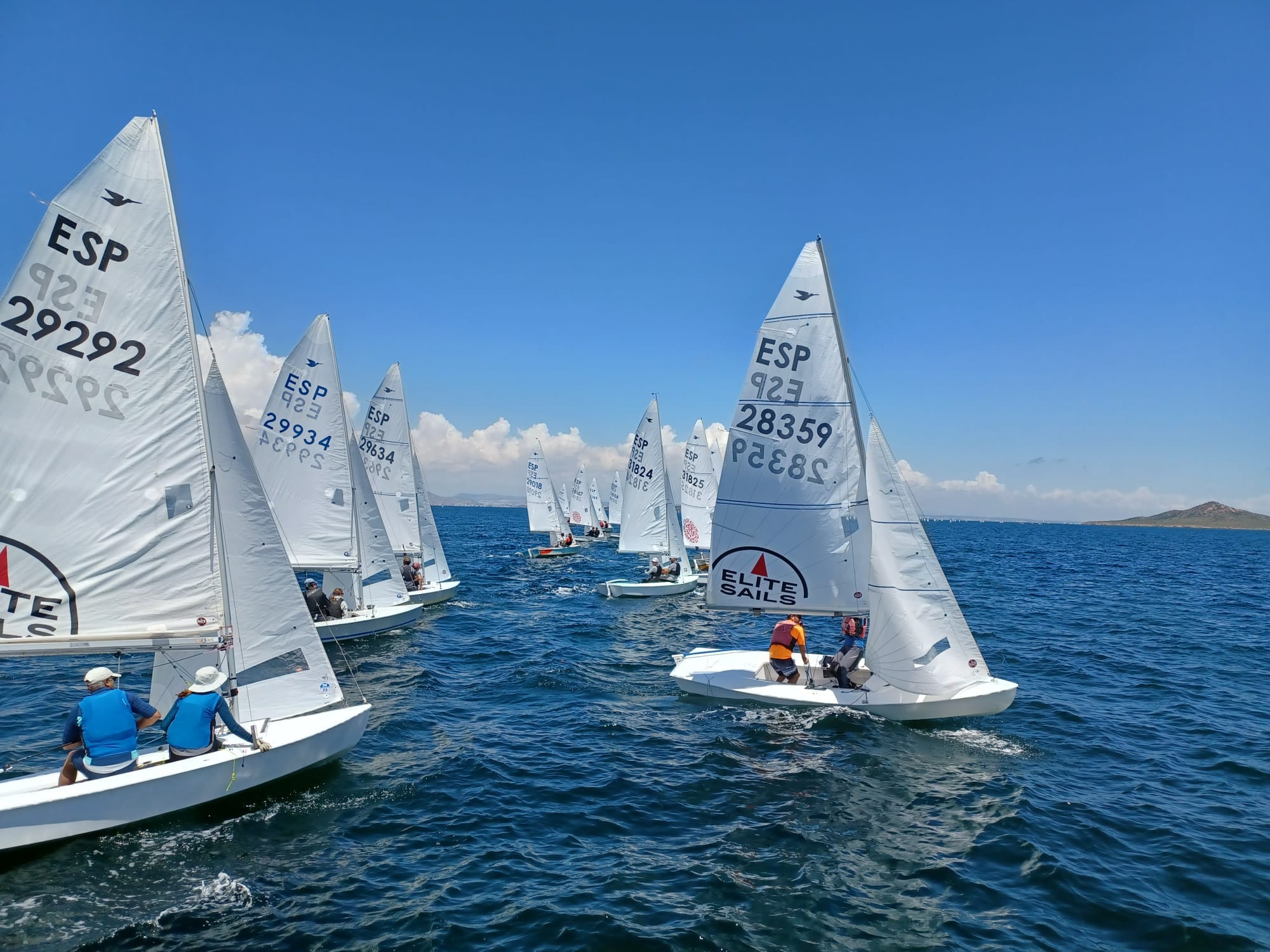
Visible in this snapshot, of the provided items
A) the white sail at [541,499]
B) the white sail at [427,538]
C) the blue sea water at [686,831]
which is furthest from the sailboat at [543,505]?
the blue sea water at [686,831]

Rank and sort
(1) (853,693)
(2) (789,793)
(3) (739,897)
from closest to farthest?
(3) (739,897) → (2) (789,793) → (1) (853,693)

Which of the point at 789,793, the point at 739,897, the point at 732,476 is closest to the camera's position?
the point at 739,897

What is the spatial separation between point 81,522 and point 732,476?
38.0 ft

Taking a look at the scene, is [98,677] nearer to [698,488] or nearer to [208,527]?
[208,527]

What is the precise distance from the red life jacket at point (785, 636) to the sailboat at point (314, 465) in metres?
13.0

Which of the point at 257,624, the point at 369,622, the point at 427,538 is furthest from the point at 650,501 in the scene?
the point at 257,624

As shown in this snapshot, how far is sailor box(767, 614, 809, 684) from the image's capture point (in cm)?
1453

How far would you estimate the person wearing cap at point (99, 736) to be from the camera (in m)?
8.73

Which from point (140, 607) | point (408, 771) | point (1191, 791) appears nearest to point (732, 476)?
point (408, 771)

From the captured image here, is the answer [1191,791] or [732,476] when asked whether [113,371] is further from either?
[1191,791]

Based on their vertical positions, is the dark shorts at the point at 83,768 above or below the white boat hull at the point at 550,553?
below

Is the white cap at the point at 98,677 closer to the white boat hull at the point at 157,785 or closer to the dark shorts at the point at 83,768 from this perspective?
the dark shorts at the point at 83,768

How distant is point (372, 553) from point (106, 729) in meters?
13.9

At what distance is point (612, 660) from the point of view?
19375 mm
